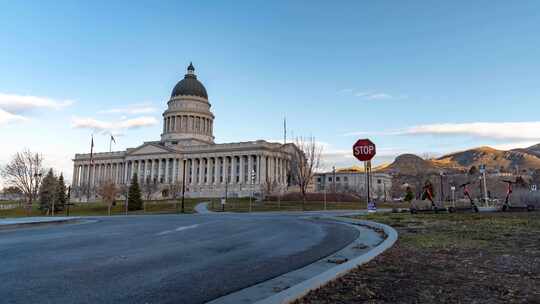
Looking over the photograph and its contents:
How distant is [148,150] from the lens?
120125 millimetres

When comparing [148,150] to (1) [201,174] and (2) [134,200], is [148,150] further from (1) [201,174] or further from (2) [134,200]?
(2) [134,200]

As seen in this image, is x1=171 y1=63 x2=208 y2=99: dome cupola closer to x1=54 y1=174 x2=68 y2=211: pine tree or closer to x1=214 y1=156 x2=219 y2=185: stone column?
x1=214 y1=156 x2=219 y2=185: stone column

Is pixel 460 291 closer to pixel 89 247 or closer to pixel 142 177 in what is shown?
pixel 89 247

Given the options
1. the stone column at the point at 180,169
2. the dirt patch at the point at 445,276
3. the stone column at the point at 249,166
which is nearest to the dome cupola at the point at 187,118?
the stone column at the point at 180,169

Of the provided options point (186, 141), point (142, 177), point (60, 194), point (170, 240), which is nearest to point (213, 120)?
point (186, 141)

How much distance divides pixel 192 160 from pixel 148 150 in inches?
585

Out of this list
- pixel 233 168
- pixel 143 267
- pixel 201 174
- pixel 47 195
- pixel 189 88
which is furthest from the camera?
pixel 189 88

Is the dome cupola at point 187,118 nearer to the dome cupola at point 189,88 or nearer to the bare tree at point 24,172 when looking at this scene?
the dome cupola at point 189,88

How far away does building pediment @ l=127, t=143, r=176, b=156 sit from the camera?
117312 millimetres

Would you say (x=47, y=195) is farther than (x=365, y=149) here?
Yes

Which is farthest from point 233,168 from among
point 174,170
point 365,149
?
point 365,149

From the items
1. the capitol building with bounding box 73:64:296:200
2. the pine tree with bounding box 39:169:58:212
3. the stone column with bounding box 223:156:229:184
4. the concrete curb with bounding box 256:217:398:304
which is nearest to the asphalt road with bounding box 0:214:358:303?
the concrete curb with bounding box 256:217:398:304

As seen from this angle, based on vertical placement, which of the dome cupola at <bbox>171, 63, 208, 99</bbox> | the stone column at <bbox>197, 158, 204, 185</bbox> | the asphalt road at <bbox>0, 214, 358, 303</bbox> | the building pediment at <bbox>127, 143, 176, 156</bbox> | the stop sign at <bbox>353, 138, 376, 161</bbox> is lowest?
the asphalt road at <bbox>0, 214, 358, 303</bbox>

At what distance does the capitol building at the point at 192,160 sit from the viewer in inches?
4279
